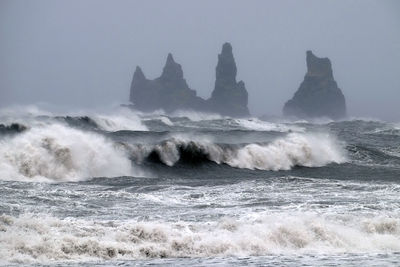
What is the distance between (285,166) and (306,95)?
349 ft

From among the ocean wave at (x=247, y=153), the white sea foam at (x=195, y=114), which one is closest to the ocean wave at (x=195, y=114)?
the white sea foam at (x=195, y=114)

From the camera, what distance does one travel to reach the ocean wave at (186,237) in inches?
437


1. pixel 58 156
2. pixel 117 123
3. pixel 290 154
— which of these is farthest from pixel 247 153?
pixel 117 123

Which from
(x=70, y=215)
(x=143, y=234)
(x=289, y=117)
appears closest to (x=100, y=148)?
(x=70, y=215)

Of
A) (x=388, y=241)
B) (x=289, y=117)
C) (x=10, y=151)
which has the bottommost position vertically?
(x=388, y=241)

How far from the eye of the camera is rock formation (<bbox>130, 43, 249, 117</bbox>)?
5405 inches

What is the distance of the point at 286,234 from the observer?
1288 cm

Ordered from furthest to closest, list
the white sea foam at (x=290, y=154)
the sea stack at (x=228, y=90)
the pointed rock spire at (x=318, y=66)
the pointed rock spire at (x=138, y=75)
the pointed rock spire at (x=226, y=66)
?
1. the pointed rock spire at (x=138, y=75)
2. the pointed rock spire at (x=226, y=66)
3. the sea stack at (x=228, y=90)
4. the pointed rock spire at (x=318, y=66)
5. the white sea foam at (x=290, y=154)

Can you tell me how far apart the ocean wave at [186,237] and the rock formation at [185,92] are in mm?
121081

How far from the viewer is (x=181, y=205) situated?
16.6 m

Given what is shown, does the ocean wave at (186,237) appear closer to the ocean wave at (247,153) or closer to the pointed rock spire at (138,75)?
the ocean wave at (247,153)

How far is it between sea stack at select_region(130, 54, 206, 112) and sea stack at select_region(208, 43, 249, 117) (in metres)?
3.69

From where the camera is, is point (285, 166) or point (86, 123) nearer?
point (285, 166)

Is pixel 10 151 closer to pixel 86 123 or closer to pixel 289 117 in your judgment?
pixel 86 123
